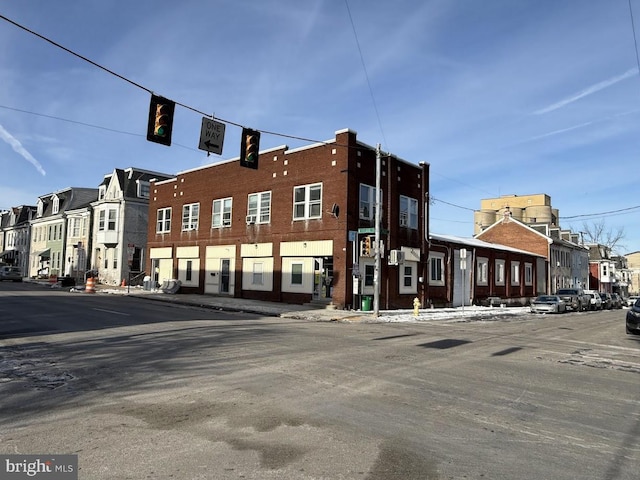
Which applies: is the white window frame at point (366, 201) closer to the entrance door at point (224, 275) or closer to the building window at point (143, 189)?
the entrance door at point (224, 275)

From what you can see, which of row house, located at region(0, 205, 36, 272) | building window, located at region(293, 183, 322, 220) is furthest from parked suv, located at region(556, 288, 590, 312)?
row house, located at region(0, 205, 36, 272)

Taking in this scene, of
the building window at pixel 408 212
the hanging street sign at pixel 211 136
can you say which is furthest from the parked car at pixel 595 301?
the hanging street sign at pixel 211 136

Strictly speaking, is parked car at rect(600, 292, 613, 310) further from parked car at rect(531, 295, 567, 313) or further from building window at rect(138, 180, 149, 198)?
building window at rect(138, 180, 149, 198)

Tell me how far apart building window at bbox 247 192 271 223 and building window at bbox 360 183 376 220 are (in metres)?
6.23

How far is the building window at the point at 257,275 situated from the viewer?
29173 mm

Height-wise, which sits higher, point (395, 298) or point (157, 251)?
point (157, 251)

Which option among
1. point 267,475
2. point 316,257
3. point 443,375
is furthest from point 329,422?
point 316,257

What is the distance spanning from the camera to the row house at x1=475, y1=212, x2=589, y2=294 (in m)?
48.9

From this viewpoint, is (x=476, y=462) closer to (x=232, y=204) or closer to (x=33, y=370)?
(x=33, y=370)

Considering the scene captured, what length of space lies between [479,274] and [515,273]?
323 inches

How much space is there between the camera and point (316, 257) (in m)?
26.4

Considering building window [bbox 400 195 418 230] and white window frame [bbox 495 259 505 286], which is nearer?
building window [bbox 400 195 418 230]

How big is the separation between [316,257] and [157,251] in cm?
1742

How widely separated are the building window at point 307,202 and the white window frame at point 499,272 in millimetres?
19839
